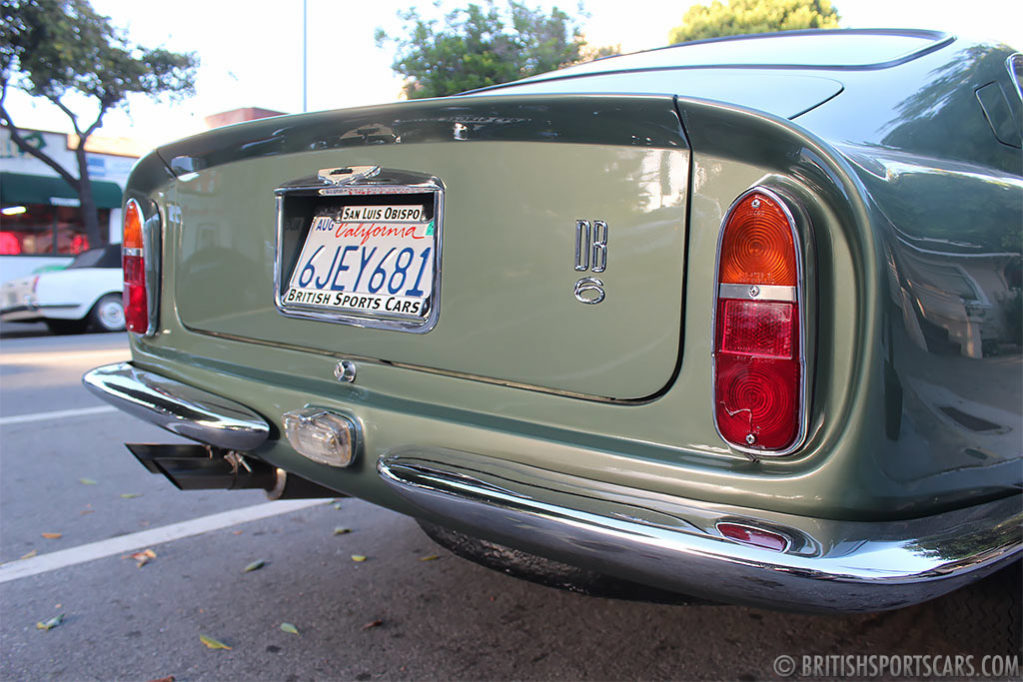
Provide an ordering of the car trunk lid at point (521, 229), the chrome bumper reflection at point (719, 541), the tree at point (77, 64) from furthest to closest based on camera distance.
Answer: the tree at point (77, 64) < the car trunk lid at point (521, 229) < the chrome bumper reflection at point (719, 541)

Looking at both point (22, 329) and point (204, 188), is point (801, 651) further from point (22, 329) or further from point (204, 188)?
point (22, 329)

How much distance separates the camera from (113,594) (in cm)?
249

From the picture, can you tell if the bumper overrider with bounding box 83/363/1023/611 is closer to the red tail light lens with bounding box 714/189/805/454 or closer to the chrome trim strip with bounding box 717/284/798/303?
the red tail light lens with bounding box 714/189/805/454

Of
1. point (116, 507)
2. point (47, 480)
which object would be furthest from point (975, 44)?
point (47, 480)

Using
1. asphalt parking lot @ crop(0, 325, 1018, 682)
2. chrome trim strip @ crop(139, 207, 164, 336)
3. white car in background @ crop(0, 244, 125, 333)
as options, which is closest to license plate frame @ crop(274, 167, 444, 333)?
chrome trim strip @ crop(139, 207, 164, 336)

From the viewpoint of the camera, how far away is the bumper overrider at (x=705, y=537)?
127cm

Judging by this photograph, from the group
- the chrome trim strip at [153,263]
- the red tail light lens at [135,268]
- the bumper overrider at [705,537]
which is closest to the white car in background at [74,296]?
the red tail light lens at [135,268]

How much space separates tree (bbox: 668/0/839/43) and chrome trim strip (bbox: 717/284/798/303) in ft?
60.4

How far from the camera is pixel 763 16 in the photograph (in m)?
19.0

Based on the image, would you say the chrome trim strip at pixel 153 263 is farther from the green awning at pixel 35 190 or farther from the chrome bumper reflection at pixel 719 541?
the green awning at pixel 35 190

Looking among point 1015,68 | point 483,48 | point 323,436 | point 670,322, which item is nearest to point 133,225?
point 323,436

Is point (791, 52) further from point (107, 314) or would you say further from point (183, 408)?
point (107, 314)

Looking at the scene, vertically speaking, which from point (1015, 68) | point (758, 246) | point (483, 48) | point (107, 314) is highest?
point (483, 48)

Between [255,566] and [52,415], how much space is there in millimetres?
2947
